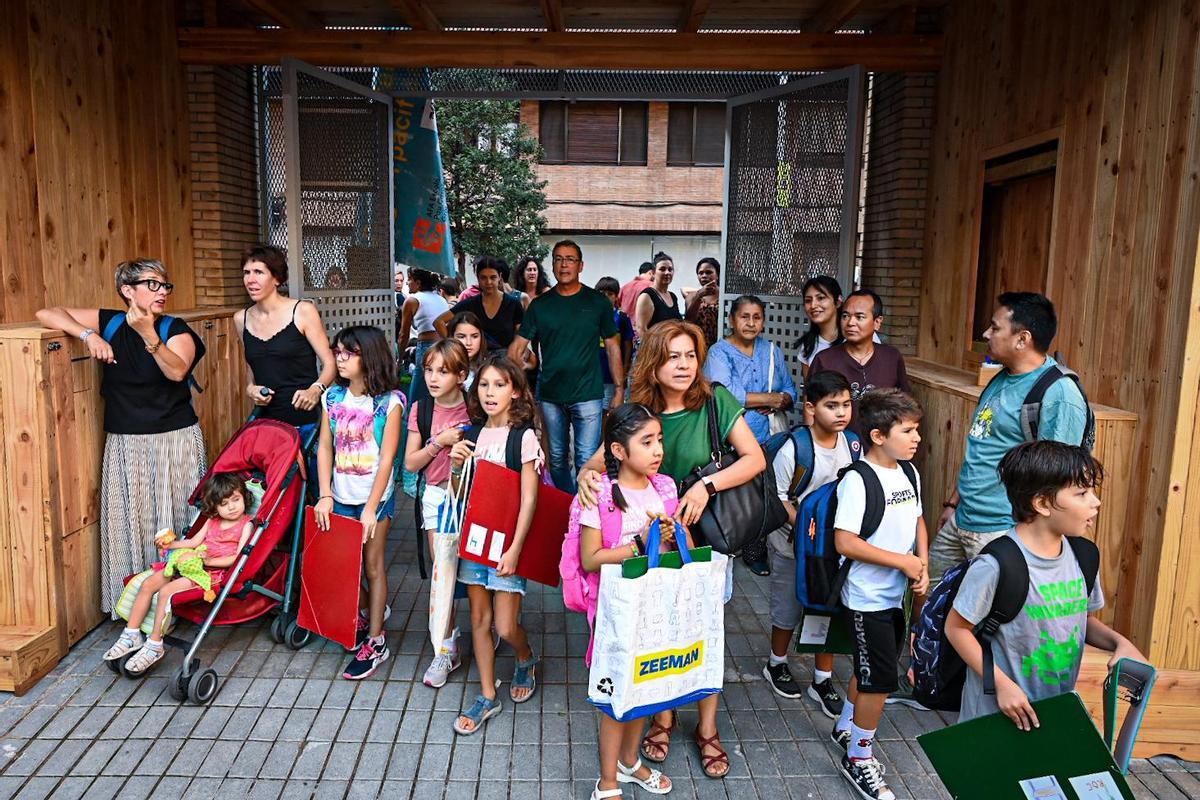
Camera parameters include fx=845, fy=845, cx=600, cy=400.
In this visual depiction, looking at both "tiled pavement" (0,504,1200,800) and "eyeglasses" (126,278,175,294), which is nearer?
"tiled pavement" (0,504,1200,800)

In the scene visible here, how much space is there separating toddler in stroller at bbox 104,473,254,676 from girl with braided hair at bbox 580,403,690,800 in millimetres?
1995

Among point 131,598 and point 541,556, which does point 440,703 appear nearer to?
point 541,556

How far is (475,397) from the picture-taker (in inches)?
147

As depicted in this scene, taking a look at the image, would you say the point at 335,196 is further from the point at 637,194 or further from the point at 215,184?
the point at 637,194

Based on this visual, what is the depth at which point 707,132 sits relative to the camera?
820 inches

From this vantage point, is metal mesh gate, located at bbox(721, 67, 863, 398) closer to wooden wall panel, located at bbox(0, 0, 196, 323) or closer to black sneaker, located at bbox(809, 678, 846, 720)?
black sneaker, located at bbox(809, 678, 846, 720)

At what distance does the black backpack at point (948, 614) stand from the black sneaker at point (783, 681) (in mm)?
1225

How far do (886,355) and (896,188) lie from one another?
2.32 metres

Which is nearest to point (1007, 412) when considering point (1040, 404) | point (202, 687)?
point (1040, 404)

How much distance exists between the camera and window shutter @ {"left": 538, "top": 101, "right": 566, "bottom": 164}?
20.6 m

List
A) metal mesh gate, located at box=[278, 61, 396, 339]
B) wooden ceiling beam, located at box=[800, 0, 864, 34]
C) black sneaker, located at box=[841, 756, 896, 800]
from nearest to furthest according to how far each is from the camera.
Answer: black sneaker, located at box=[841, 756, 896, 800] < wooden ceiling beam, located at box=[800, 0, 864, 34] < metal mesh gate, located at box=[278, 61, 396, 339]

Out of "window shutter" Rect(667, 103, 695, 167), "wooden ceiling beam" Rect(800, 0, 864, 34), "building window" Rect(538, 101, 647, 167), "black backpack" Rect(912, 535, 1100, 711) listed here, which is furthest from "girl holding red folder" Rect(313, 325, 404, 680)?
"window shutter" Rect(667, 103, 695, 167)

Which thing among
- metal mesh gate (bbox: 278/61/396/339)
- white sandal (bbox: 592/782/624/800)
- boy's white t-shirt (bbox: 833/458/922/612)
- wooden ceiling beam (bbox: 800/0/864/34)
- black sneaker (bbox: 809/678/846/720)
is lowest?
black sneaker (bbox: 809/678/846/720)

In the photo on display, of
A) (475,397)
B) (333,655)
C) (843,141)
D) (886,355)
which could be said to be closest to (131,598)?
(333,655)
